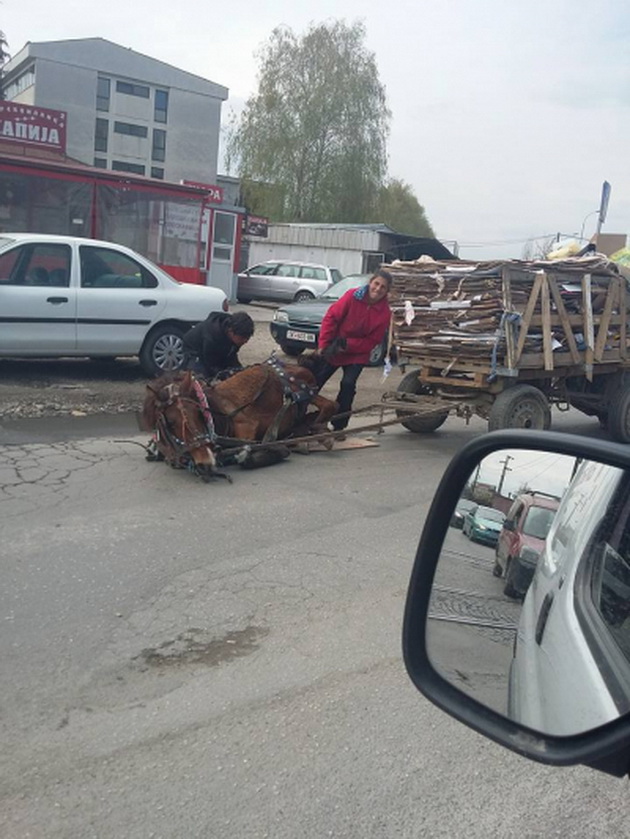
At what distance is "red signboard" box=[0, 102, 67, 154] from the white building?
31975 millimetres

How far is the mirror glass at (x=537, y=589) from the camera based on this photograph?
1482 millimetres

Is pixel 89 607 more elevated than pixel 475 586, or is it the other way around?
pixel 475 586

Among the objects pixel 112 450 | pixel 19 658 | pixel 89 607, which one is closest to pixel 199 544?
pixel 89 607

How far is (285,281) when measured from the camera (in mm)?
25219

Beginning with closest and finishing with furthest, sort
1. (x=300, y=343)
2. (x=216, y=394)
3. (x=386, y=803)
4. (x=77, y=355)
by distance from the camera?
1. (x=386, y=803)
2. (x=216, y=394)
3. (x=77, y=355)
4. (x=300, y=343)

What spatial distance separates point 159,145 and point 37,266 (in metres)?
48.4

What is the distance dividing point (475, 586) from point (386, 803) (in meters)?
1.46

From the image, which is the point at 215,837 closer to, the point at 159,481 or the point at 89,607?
the point at 89,607

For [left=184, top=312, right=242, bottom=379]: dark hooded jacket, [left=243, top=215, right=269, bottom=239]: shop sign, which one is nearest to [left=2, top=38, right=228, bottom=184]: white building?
[left=243, top=215, right=269, bottom=239]: shop sign

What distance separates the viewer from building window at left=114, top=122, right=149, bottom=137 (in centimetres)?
5309

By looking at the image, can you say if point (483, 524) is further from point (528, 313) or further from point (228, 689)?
point (528, 313)

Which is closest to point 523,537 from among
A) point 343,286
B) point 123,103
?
point 343,286

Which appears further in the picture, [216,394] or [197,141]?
[197,141]

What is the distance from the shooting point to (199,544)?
513 centimetres
